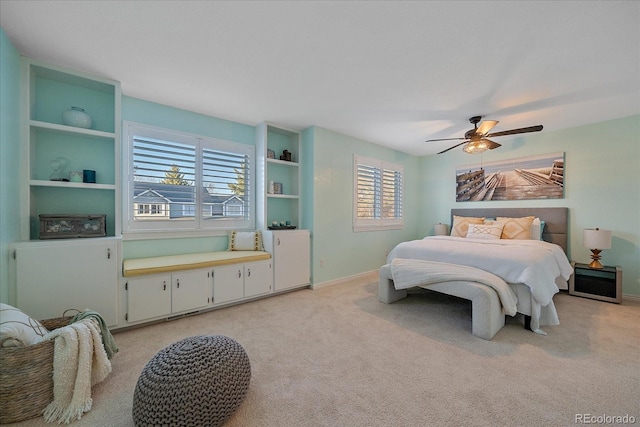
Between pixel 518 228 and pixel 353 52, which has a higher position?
pixel 353 52

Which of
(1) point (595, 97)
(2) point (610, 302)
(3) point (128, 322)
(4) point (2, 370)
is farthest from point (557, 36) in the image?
(3) point (128, 322)

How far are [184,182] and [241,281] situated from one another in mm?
1526

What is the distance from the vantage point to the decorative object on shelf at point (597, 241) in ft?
10.6

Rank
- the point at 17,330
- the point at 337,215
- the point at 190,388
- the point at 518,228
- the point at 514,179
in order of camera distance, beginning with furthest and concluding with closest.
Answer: the point at 514,179 < the point at 337,215 < the point at 518,228 < the point at 17,330 < the point at 190,388

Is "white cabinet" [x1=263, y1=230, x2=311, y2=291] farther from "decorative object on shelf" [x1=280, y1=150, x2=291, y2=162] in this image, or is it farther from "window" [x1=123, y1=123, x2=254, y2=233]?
"decorative object on shelf" [x1=280, y1=150, x2=291, y2=162]

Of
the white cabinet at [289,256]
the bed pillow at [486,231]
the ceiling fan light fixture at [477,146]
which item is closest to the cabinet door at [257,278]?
the white cabinet at [289,256]

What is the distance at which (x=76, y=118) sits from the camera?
7.93 feet

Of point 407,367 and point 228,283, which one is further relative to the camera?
point 228,283

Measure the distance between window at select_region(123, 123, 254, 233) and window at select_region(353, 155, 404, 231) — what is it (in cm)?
195

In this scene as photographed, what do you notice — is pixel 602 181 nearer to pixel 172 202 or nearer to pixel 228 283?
pixel 228 283

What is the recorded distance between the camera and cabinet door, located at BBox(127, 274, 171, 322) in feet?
7.99

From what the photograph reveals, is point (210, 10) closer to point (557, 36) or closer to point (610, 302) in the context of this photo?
point (557, 36)

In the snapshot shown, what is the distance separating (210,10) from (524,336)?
12.4 feet

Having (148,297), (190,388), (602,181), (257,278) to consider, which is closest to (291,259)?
(257,278)
